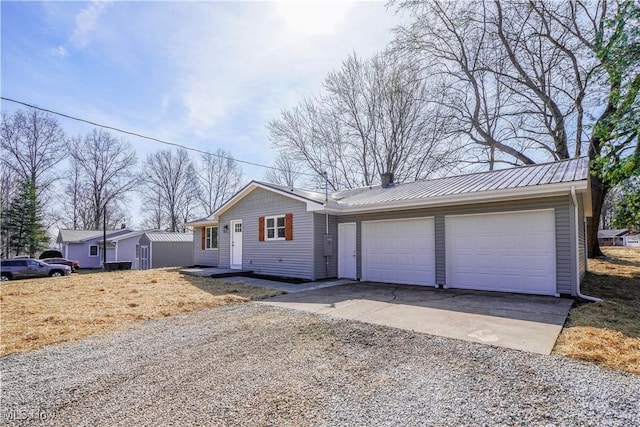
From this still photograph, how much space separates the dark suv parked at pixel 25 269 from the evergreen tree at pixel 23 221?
15.4 m

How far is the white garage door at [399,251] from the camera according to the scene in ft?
29.9

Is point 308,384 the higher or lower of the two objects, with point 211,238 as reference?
lower

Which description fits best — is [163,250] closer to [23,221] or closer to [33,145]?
[23,221]

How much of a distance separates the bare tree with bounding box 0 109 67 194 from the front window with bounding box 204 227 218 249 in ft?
79.0

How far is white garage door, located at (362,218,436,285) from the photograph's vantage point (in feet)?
29.9

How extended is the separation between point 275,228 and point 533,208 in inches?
313

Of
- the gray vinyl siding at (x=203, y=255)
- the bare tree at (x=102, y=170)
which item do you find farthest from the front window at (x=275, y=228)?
the bare tree at (x=102, y=170)

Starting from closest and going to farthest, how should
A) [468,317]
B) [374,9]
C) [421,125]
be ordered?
1. [468,317]
2. [374,9]
3. [421,125]

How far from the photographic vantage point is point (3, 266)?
52.2 ft

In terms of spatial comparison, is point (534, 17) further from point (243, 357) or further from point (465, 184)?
point (243, 357)

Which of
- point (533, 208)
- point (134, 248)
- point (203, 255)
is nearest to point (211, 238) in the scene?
point (203, 255)

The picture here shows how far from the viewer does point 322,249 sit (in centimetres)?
1078

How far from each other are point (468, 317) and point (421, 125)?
1649 centimetres

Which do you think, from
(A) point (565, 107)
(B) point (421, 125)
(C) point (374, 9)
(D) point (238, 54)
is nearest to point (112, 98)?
(D) point (238, 54)
